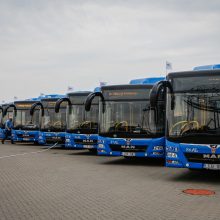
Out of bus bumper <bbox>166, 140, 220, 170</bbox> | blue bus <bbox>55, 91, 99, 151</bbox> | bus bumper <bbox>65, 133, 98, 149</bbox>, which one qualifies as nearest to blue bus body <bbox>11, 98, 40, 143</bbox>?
blue bus <bbox>55, 91, 99, 151</bbox>

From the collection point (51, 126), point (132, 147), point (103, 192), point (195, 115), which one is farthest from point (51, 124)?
point (103, 192)

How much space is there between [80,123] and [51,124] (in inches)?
177

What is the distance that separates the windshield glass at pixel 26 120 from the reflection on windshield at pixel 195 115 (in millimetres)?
16256

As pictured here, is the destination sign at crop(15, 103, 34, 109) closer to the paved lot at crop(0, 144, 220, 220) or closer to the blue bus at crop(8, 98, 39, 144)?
the blue bus at crop(8, 98, 39, 144)

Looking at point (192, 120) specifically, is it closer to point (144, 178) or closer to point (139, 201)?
point (144, 178)

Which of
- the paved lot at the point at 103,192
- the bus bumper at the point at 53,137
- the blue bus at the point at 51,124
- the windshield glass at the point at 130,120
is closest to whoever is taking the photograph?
the paved lot at the point at 103,192

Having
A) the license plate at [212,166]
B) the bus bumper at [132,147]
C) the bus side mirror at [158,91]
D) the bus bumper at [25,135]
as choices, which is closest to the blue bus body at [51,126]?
the bus bumper at [25,135]

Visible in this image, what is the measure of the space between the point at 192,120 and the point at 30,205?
5.17 meters

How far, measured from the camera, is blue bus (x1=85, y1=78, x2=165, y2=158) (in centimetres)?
1507

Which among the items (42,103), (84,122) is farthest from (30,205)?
(42,103)

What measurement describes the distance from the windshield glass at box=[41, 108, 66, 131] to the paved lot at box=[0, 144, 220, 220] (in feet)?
26.8

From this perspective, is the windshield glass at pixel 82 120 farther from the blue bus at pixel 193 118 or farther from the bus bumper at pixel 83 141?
the blue bus at pixel 193 118

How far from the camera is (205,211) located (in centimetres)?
795

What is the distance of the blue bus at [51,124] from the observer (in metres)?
23.5
